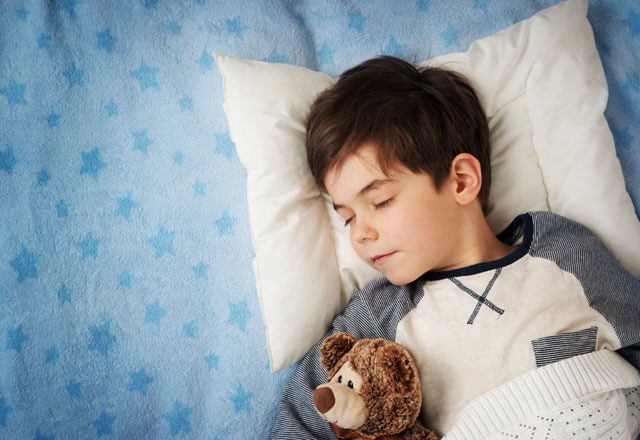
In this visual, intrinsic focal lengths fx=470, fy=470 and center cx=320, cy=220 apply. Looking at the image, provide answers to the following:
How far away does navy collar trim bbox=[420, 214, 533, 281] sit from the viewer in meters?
1.03

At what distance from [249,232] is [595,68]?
95cm

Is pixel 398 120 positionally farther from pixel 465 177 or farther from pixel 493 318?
pixel 493 318

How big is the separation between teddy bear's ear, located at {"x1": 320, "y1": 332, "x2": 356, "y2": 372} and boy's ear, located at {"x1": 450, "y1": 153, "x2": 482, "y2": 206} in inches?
16.1

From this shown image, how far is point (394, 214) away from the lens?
3.20ft

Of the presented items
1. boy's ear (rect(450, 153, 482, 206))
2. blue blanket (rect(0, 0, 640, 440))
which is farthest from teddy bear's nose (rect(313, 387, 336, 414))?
boy's ear (rect(450, 153, 482, 206))

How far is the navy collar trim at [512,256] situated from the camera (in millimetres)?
1031

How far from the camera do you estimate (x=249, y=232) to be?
1.17m

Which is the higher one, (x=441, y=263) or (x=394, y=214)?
(x=394, y=214)

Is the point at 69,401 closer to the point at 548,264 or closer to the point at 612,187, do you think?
the point at 548,264

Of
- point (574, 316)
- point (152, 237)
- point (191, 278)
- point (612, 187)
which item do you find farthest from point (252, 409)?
point (612, 187)

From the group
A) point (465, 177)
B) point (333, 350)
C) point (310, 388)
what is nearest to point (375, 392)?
point (333, 350)

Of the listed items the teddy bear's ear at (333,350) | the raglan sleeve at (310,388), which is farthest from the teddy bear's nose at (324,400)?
the raglan sleeve at (310,388)

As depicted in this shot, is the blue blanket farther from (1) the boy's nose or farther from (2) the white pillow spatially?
(1) the boy's nose

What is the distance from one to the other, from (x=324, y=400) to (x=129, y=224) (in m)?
0.64
